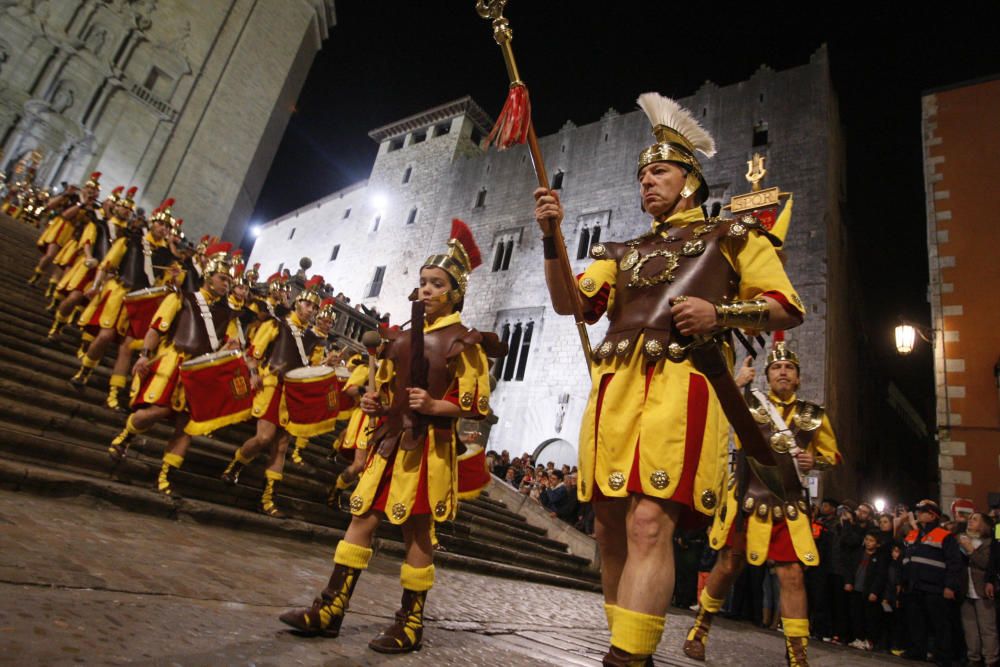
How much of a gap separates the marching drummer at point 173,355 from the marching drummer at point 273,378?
47cm

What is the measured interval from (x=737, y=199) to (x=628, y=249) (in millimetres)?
4685

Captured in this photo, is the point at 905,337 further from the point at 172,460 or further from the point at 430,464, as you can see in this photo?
the point at 172,460

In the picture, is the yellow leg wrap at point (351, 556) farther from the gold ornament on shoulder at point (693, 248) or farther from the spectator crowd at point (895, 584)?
the spectator crowd at point (895, 584)

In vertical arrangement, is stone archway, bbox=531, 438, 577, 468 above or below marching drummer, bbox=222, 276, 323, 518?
above

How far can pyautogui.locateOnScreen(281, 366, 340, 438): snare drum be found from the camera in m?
7.02

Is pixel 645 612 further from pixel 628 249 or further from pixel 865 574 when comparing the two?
pixel 865 574

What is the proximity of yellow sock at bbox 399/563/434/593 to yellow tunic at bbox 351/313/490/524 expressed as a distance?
0.80 ft

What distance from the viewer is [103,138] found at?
26.1m

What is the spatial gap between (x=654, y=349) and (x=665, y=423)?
29 cm

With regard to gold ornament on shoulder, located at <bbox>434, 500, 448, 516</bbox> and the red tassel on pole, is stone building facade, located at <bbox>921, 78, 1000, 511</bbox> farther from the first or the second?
the red tassel on pole

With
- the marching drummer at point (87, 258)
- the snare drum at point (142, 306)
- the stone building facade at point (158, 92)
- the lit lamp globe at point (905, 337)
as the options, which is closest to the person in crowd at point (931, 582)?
the lit lamp globe at point (905, 337)

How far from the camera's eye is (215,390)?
599cm

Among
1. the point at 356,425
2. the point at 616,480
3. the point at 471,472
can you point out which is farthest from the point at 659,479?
the point at 356,425

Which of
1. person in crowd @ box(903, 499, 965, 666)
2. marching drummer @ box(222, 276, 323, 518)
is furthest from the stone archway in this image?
marching drummer @ box(222, 276, 323, 518)
